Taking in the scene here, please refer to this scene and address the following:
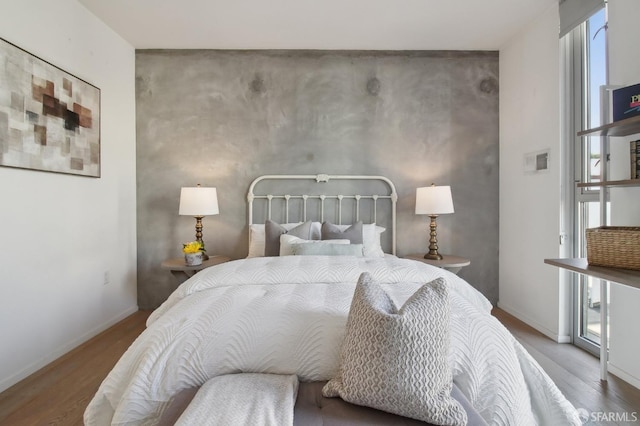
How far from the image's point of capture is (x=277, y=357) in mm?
1137

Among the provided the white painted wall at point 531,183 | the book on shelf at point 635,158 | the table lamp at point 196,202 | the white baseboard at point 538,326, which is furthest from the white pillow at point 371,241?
the book on shelf at point 635,158

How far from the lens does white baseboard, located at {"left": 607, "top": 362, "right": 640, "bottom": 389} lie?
183 cm

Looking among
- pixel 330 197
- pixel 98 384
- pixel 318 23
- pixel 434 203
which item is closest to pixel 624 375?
pixel 434 203

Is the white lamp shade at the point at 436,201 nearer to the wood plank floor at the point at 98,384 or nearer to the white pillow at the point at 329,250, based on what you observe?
the white pillow at the point at 329,250

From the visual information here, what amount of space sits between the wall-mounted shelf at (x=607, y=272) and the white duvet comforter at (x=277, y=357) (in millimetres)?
619

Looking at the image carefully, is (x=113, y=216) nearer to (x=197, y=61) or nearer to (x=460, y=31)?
(x=197, y=61)

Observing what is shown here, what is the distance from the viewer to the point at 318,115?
10.4 feet

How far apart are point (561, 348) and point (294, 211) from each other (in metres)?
2.44

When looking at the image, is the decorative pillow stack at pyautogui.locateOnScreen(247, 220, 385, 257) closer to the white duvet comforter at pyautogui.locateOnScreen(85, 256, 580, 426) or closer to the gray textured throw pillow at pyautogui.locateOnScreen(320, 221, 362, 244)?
the gray textured throw pillow at pyautogui.locateOnScreen(320, 221, 362, 244)

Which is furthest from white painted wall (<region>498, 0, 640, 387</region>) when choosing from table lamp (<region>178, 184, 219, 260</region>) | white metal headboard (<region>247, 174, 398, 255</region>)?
table lamp (<region>178, 184, 219, 260</region>)

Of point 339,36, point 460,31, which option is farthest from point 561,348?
point 339,36

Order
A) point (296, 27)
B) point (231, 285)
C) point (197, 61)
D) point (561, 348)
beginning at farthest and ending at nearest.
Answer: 1. point (197, 61)
2. point (296, 27)
3. point (561, 348)
4. point (231, 285)

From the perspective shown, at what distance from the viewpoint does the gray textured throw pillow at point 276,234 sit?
2672 millimetres

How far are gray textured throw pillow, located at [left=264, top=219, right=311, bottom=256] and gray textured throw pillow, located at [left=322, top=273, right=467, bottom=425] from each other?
1734mm
